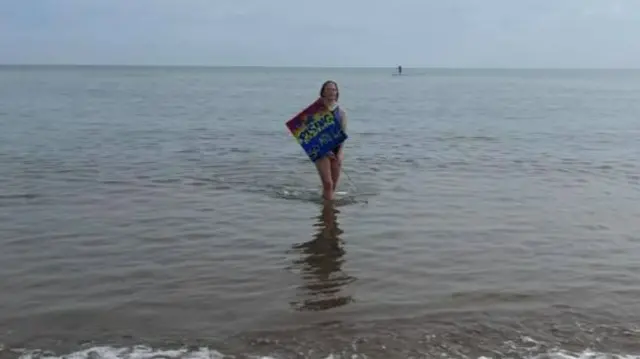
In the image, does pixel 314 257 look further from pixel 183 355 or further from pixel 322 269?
pixel 183 355

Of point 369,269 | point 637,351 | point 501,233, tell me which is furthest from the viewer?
point 501,233

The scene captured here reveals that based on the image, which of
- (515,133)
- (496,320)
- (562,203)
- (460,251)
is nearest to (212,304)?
(496,320)

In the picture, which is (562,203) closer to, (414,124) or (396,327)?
(396,327)

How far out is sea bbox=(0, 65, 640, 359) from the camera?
6.37 meters

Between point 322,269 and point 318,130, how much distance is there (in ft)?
13.7

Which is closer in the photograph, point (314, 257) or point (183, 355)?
point (183, 355)

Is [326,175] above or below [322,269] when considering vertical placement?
above

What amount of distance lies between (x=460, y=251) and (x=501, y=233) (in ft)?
4.15

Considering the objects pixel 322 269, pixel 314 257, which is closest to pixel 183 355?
pixel 322 269

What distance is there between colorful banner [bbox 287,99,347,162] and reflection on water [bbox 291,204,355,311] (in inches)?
63.8

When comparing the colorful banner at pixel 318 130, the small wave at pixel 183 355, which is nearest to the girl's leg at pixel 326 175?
the colorful banner at pixel 318 130

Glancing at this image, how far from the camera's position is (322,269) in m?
8.52

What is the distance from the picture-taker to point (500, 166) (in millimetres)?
17469

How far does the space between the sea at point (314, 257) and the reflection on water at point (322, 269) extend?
0.04m
